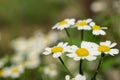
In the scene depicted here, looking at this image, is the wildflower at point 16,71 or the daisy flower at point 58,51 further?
the wildflower at point 16,71

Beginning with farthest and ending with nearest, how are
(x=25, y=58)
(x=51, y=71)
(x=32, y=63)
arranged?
(x=25, y=58), (x=32, y=63), (x=51, y=71)

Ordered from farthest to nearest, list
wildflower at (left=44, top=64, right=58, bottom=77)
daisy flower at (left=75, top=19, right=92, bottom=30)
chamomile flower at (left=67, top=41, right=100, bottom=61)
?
wildflower at (left=44, top=64, right=58, bottom=77), daisy flower at (left=75, top=19, right=92, bottom=30), chamomile flower at (left=67, top=41, right=100, bottom=61)

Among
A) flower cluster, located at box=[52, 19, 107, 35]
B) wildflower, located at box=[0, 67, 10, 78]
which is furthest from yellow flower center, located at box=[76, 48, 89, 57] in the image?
wildflower, located at box=[0, 67, 10, 78]

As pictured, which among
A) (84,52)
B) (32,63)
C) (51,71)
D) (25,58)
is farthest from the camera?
(25,58)

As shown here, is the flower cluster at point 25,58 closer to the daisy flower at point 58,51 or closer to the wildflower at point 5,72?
the wildflower at point 5,72

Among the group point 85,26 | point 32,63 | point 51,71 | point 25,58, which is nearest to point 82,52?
point 85,26

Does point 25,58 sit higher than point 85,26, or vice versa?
point 85,26

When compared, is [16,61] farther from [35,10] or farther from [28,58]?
[35,10]

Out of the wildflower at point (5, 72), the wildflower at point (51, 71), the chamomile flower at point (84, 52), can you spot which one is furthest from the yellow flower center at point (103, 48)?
the wildflower at point (5, 72)

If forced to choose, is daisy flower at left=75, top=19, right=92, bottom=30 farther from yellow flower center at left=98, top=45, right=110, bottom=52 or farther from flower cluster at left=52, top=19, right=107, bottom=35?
yellow flower center at left=98, top=45, right=110, bottom=52

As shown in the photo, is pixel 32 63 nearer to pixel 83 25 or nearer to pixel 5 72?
pixel 5 72

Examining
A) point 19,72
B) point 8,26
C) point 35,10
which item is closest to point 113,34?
point 19,72
